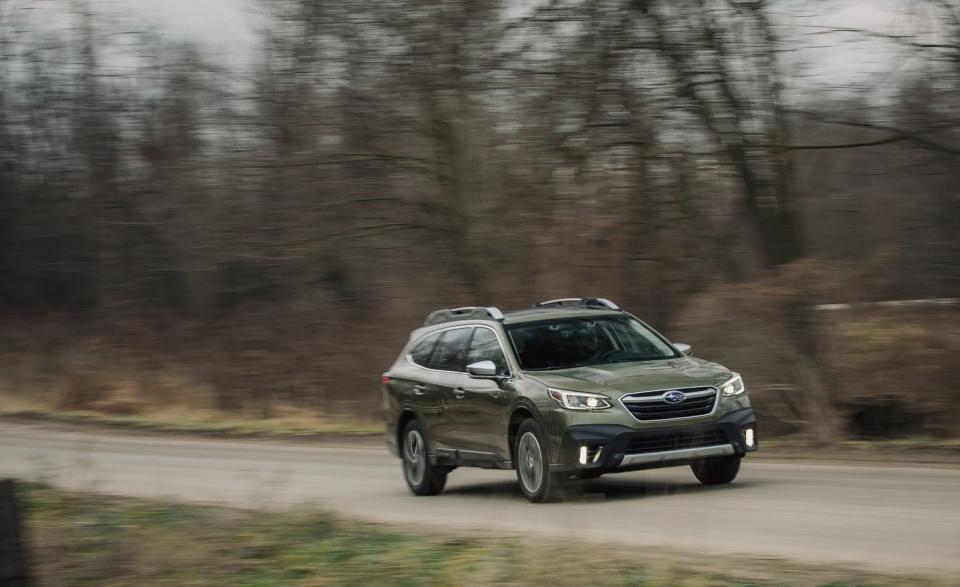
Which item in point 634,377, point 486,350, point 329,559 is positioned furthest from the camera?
point 486,350

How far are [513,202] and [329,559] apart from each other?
1500 cm

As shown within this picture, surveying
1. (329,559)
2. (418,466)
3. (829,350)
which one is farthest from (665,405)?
(829,350)

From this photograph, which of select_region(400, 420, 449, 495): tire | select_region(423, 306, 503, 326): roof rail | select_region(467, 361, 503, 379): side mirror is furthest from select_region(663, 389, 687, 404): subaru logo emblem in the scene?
select_region(400, 420, 449, 495): tire

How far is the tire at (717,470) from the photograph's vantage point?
1281 cm

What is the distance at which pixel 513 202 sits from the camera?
23703 mm

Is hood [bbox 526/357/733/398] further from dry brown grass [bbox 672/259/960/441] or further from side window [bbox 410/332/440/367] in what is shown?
dry brown grass [bbox 672/259/960/441]

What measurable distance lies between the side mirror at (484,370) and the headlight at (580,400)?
3.33ft

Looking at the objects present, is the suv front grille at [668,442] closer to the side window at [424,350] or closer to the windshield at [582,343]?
the windshield at [582,343]

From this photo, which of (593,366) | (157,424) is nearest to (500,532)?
(593,366)

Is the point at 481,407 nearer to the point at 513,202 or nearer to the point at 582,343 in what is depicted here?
the point at 582,343

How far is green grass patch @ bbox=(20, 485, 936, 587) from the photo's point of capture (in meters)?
7.80

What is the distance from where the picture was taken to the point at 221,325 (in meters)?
33.9

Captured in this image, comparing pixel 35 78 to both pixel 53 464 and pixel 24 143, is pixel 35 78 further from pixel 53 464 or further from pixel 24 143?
pixel 53 464

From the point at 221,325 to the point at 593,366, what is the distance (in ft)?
73.4
